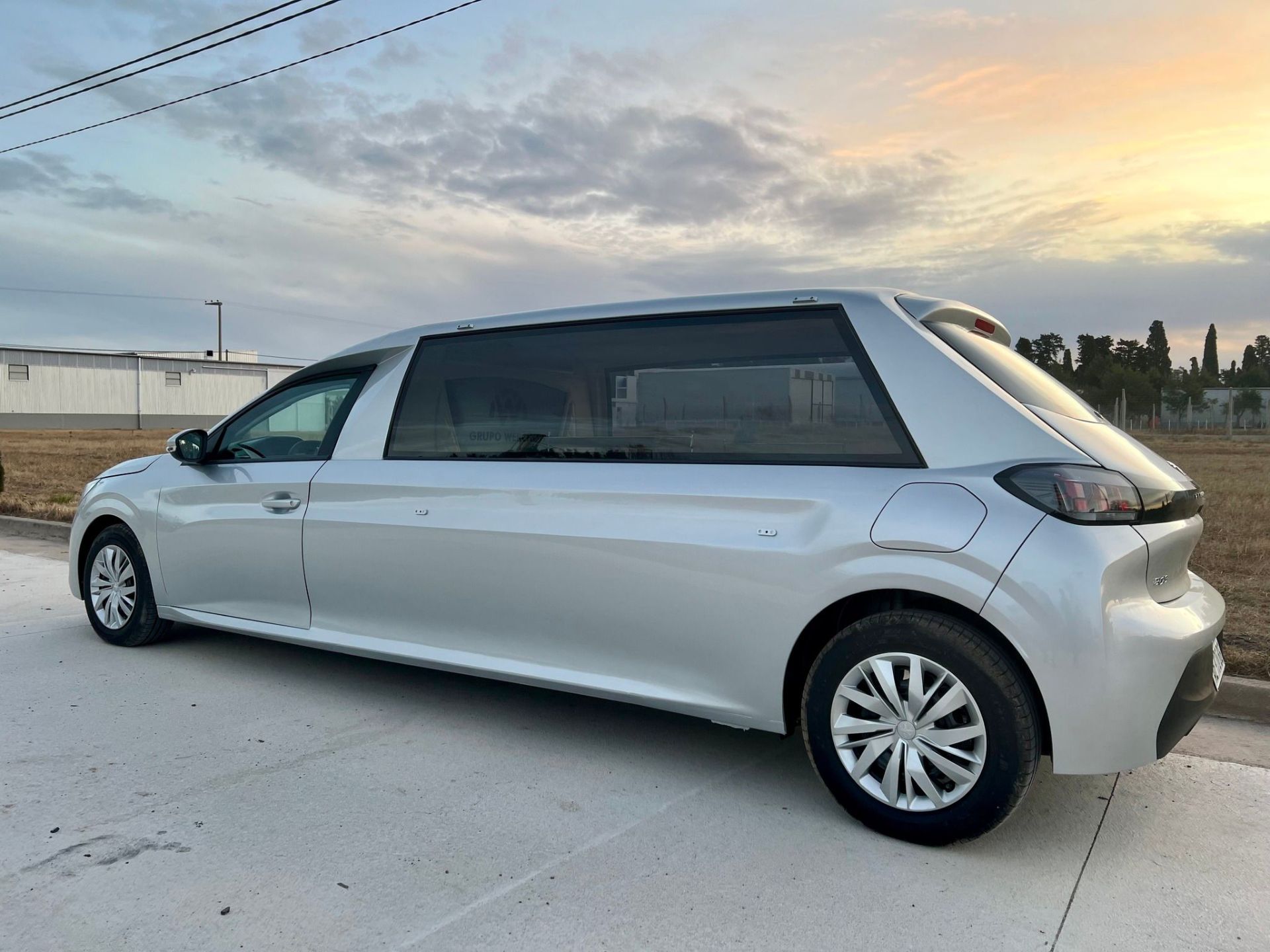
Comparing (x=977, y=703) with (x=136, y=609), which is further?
(x=136, y=609)

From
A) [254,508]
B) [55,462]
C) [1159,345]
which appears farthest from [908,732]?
[1159,345]

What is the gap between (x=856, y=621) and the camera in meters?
3.18

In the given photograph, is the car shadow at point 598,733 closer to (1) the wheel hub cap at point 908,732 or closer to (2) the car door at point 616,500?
(1) the wheel hub cap at point 908,732

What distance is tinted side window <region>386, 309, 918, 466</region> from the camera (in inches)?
130

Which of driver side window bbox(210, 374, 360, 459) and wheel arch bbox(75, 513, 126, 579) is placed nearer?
driver side window bbox(210, 374, 360, 459)

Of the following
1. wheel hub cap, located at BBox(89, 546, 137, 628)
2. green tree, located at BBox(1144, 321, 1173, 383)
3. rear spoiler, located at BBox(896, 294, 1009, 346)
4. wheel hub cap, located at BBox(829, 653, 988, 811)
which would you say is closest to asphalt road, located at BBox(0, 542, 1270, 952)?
wheel hub cap, located at BBox(829, 653, 988, 811)

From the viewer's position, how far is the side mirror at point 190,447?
16.7 ft

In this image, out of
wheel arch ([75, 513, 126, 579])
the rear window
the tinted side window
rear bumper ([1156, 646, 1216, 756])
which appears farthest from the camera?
wheel arch ([75, 513, 126, 579])

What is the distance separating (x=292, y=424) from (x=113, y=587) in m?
1.68

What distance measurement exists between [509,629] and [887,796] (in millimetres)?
1592

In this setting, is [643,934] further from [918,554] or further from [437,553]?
[437,553]

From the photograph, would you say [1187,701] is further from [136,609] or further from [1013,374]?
[136,609]

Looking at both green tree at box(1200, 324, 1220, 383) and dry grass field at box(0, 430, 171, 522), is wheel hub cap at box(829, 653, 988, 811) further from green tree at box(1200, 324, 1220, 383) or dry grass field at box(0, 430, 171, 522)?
green tree at box(1200, 324, 1220, 383)

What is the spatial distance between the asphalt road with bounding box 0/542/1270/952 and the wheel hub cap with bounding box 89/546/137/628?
3.57 feet
